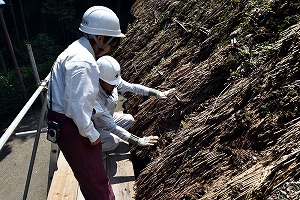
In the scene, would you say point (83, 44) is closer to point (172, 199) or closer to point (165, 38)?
point (172, 199)

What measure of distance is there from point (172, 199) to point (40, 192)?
204 inches

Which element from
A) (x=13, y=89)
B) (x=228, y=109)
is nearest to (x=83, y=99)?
(x=228, y=109)

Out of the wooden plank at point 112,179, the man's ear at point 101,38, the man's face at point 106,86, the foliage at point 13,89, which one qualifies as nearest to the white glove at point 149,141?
→ the wooden plank at point 112,179

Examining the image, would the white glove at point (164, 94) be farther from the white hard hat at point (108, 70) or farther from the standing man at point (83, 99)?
the standing man at point (83, 99)

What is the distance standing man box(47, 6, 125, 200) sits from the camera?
213 cm

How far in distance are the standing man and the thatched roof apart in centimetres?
53

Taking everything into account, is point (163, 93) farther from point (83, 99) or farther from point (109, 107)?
point (83, 99)

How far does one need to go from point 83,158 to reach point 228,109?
1.28m

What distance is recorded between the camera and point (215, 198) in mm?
1819

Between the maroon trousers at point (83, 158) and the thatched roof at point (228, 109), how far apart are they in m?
0.43

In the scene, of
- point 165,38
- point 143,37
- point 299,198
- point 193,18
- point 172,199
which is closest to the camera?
point 299,198

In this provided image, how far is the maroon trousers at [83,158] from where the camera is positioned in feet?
7.66

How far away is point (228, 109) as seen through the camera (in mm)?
2227

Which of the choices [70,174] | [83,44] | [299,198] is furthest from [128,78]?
[299,198]
